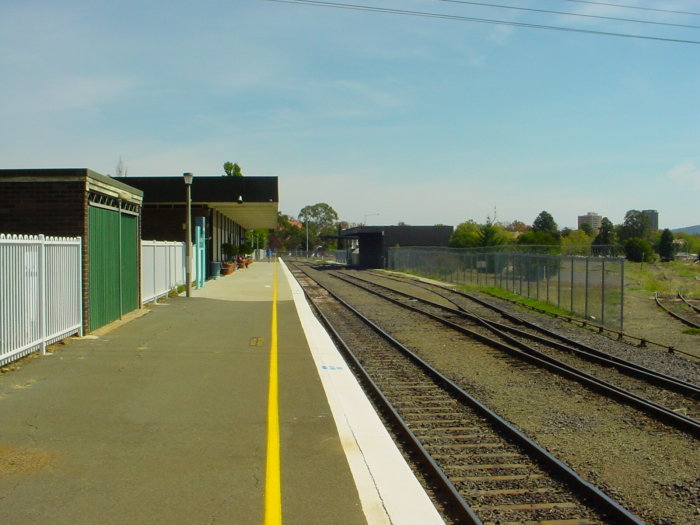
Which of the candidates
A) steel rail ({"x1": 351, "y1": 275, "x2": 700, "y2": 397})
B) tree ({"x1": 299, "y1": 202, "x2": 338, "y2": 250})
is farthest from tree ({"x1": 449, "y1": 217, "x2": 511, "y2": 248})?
tree ({"x1": 299, "y1": 202, "x2": 338, "y2": 250})

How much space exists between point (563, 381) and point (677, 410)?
2.10 m

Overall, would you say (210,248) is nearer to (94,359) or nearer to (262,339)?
(262,339)

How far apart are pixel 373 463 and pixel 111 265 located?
10.3 metres

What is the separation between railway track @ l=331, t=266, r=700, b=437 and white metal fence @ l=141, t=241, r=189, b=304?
332 inches

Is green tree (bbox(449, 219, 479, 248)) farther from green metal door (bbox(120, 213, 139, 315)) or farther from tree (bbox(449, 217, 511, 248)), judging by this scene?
green metal door (bbox(120, 213, 139, 315))

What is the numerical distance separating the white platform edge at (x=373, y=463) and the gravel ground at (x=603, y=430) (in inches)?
64.5

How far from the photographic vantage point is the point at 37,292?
10.3 metres

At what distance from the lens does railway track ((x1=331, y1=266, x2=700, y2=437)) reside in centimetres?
895

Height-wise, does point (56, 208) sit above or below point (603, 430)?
above

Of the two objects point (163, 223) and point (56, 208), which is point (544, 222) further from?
point (56, 208)

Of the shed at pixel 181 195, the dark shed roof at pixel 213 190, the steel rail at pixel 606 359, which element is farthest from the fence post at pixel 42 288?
the dark shed roof at pixel 213 190

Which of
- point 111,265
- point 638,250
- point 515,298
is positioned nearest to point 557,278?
point 515,298

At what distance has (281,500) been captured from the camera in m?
5.07

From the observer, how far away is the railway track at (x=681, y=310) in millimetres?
21766
